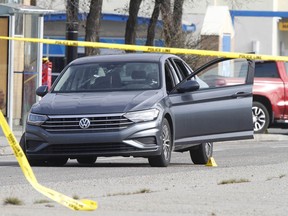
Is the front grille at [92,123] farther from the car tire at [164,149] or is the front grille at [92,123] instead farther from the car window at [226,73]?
the car window at [226,73]

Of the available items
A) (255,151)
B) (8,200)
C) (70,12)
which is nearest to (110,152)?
(8,200)

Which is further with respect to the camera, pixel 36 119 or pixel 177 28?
pixel 177 28

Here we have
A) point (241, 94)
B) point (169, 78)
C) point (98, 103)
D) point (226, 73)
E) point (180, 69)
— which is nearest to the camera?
point (98, 103)

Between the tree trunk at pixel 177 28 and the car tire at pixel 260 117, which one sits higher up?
the tree trunk at pixel 177 28

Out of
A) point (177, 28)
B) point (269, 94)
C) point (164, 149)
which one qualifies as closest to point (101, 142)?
point (164, 149)

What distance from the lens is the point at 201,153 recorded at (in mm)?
16422

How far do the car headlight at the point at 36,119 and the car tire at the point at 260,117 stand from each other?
12.3 meters

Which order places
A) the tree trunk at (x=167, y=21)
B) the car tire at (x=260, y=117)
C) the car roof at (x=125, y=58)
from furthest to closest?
the tree trunk at (x=167, y=21), the car tire at (x=260, y=117), the car roof at (x=125, y=58)

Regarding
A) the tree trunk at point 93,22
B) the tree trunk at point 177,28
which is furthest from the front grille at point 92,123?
the tree trunk at point 177,28

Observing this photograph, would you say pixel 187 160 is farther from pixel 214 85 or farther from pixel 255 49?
pixel 255 49

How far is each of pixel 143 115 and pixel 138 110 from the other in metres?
0.10

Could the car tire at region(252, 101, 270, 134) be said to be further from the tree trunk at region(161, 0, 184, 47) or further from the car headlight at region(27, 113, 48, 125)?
the car headlight at region(27, 113, 48, 125)

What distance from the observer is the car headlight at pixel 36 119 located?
1460 centimetres

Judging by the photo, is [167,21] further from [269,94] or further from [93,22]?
[269,94]
